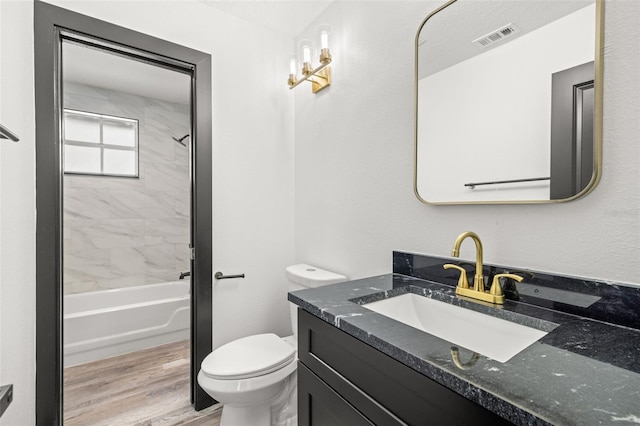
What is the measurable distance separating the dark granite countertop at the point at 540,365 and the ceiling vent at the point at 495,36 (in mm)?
890

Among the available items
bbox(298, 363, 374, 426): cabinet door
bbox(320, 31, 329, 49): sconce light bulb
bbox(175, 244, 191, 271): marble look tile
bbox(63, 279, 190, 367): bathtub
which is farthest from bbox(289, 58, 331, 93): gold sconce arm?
bbox(63, 279, 190, 367): bathtub

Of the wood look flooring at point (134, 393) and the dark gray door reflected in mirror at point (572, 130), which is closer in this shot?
the dark gray door reflected in mirror at point (572, 130)

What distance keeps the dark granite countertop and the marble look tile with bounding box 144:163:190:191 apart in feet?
7.72

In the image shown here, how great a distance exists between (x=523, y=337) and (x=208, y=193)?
1.65 m

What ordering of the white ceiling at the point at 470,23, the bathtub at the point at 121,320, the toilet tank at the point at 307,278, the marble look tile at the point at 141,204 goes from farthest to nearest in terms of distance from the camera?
the marble look tile at the point at 141,204 → the bathtub at the point at 121,320 → the toilet tank at the point at 307,278 → the white ceiling at the point at 470,23

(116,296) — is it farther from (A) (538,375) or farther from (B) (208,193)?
(A) (538,375)

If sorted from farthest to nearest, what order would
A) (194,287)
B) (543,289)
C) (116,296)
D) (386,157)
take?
(116,296)
(194,287)
(386,157)
(543,289)

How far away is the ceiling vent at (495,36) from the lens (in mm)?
989

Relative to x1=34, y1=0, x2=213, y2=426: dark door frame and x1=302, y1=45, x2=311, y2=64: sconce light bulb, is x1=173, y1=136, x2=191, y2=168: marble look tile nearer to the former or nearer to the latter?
x1=34, y1=0, x2=213, y2=426: dark door frame

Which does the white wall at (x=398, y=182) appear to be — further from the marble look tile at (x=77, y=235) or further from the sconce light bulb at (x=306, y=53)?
the marble look tile at (x=77, y=235)

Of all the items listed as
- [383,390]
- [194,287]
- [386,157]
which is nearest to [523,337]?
→ [383,390]

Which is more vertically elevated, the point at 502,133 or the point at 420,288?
the point at 502,133

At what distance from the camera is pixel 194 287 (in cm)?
179

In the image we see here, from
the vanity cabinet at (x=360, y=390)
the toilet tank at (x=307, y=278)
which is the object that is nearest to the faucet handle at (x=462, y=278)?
the vanity cabinet at (x=360, y=390)
